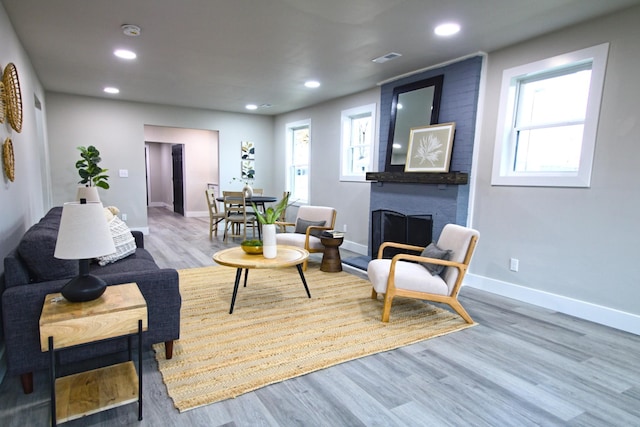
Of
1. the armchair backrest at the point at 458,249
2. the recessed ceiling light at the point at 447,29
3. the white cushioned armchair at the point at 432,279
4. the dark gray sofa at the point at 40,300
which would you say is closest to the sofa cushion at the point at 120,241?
the dark gray sofa at the point at 40,300

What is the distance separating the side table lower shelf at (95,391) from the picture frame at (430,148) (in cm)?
346

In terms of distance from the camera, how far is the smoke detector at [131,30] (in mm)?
3074

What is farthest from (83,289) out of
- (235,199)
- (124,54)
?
(235,199)

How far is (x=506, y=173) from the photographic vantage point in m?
3.62

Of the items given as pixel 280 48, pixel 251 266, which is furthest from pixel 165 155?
pixel 251 266

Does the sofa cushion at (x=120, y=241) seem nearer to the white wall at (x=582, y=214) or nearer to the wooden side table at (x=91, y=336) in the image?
the wooden side table at (x=91, y=336)

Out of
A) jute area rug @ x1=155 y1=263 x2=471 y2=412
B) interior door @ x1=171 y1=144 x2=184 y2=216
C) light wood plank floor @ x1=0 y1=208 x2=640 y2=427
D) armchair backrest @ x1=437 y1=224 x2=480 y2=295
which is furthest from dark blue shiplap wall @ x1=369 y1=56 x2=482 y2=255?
interior door @ x1=171 y1=144 x2=184 y2=216

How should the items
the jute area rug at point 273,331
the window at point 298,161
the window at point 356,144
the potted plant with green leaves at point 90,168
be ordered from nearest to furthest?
1. the jute area rug at point 273,331
2. the window at point 356,144
3. the potted plant with green leaves at point 90,168
4. the window at point 298,161

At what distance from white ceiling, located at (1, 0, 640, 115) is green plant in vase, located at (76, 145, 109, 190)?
1191 mm

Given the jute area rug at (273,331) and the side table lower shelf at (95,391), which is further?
the jute area rug at (273,331)

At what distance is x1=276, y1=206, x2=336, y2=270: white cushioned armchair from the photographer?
176 inches

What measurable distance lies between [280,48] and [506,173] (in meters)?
2.63

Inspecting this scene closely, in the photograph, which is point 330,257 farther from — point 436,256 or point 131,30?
point 131,30

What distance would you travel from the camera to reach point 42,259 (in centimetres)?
193
